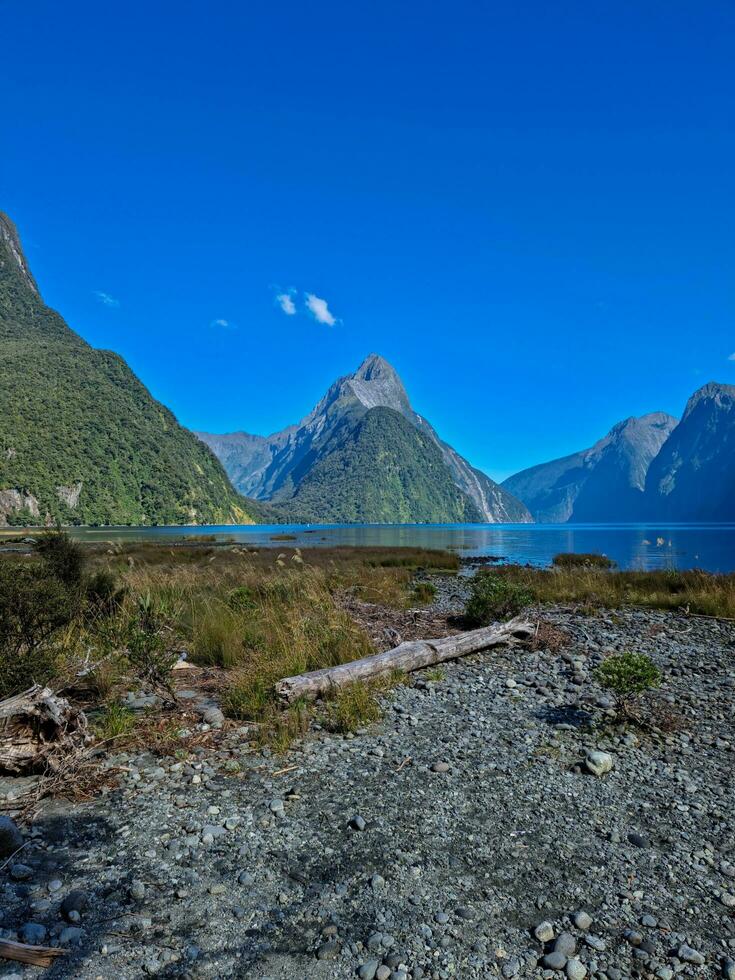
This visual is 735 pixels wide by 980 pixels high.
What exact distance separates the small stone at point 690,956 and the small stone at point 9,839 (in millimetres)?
4773

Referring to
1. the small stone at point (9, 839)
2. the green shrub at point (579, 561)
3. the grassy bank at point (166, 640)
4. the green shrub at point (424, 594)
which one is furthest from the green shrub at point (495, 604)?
the green shrub at point (579, 561)

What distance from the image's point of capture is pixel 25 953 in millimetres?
2797

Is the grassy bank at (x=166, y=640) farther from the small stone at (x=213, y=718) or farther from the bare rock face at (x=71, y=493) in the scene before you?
the bare rock face at (x=71, y=493)

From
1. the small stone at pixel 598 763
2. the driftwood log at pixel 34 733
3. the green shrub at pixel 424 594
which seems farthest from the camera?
the green shrub at pixel 424 594

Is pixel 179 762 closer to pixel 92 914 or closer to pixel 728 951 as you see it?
pixel 92 914

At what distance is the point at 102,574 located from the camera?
477 inches

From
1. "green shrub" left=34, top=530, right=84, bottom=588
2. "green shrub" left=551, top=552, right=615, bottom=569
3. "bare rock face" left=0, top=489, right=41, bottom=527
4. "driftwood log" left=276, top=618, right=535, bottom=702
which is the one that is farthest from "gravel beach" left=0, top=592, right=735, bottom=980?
"bare rock face" left=0, top=489, right=41, bottom=527

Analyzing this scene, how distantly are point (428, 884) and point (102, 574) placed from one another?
1100cm

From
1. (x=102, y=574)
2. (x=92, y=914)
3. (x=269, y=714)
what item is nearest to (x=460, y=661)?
(x=269, y=714)

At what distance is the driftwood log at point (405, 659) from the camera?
7164mm

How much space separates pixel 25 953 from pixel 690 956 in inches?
154

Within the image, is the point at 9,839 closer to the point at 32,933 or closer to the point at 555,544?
the point at 32,933

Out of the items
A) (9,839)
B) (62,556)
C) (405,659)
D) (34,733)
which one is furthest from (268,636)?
(9,839)

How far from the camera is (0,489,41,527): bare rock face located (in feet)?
469
